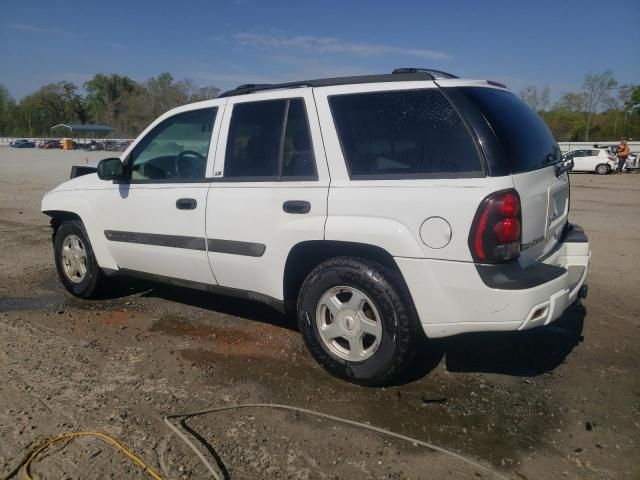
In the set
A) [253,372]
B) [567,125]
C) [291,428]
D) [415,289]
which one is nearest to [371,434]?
[291,428]

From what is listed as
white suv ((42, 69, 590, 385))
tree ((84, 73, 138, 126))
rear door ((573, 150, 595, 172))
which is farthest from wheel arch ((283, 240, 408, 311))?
tree ((84, 73, 138, 126))

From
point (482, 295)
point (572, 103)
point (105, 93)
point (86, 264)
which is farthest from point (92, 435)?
point (105, 93)

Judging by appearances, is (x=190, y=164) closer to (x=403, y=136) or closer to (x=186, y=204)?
(x=186, y=204)

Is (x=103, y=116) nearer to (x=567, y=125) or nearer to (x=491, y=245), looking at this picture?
(x=567, y=125)

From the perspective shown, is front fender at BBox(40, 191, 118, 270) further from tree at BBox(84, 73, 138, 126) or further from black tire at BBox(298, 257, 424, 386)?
tree at BBox(84, 73, 138, 126)

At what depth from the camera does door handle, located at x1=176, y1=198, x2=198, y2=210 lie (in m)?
4.02

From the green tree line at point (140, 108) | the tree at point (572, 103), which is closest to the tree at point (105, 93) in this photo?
the green tree line at point (140, 108)

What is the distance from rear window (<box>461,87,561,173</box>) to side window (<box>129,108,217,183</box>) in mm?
2084

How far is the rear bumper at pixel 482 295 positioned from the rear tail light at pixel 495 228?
0.26ft

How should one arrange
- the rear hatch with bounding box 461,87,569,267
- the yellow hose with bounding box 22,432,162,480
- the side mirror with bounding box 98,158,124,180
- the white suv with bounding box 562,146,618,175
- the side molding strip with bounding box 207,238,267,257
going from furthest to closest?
the white suv with bounding box 562,146,618,175 < the side mirror with bounding box 98,158,124,180 < the side molding strip with bounding box 207,238,267,257 < the rear hatch with bounding box 461,87,569,267 < the yellow hose with bounding box 22,432,162,480

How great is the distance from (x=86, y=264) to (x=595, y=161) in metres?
26.8

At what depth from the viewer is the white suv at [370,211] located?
2.93 meters

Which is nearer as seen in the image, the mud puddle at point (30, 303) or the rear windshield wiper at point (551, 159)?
the rear windshield wiper at point (551, 159)

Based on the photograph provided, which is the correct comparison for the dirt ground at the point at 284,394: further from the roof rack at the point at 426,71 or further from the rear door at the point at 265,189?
the roof rack at the point at 426,71
